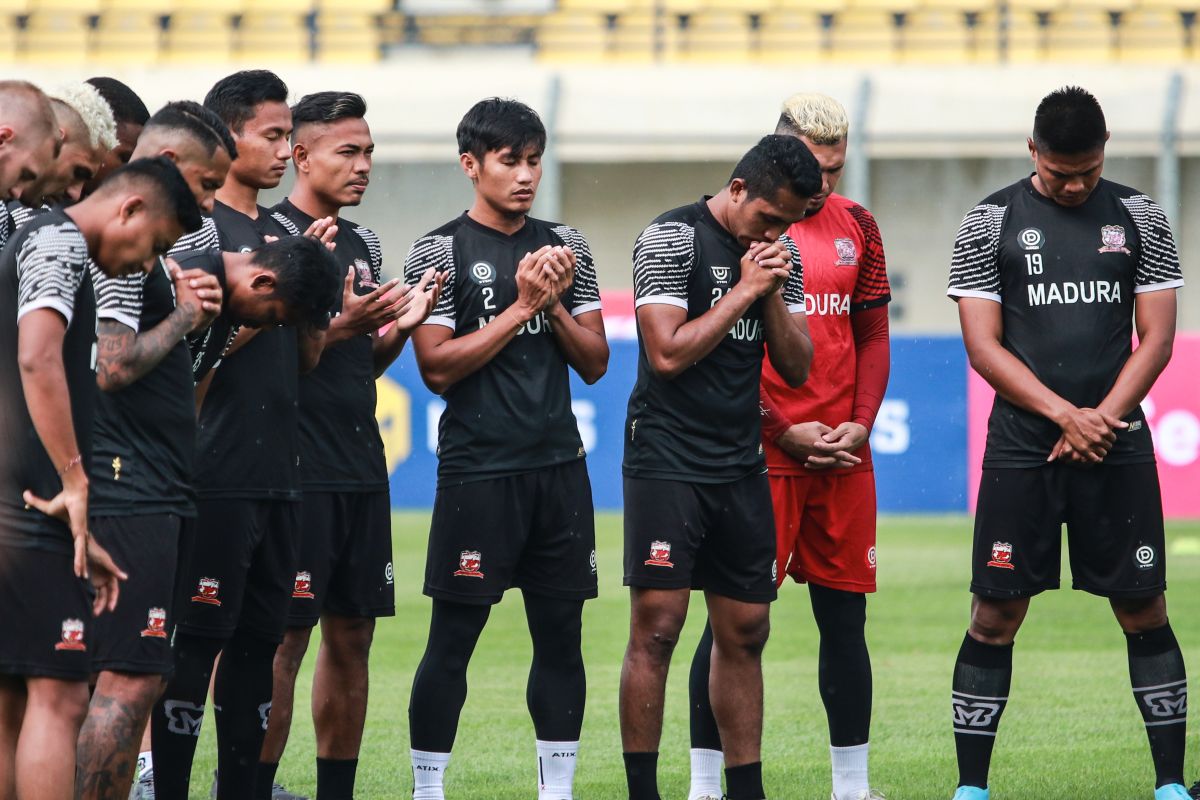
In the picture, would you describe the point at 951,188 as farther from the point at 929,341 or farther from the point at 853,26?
the point at 929,341

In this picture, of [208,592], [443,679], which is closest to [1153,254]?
[443,679]

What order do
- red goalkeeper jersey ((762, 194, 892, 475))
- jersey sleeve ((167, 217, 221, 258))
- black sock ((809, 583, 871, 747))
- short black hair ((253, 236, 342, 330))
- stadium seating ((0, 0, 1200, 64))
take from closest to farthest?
short black hair ((253, 236, 342, 330)), jersey sleeve ((167, 217, 221, 258)), black sock ((809, 583, 871, 747)), red goalkeeper jersey ((762, 194, 892, 475)), stadium seating ((0, 0, 1200, 64))

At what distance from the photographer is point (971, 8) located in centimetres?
2138

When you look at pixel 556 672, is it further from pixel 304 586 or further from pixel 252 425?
pixel 252 425

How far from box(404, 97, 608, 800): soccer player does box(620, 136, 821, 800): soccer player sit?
196mm

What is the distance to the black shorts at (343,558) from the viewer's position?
195 inches

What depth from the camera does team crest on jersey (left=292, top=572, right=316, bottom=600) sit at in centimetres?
496

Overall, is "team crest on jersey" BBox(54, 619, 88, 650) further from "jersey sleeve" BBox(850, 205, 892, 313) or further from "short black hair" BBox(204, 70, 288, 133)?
"jersey sleeve" BBox(850, 205, 892, 313)

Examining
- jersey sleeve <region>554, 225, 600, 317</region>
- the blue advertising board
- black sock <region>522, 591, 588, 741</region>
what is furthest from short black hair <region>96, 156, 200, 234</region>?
the blue advertising board

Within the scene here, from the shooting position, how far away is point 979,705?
523 centimetres

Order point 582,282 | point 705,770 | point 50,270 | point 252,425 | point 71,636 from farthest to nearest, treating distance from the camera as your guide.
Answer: point 705,770
point 582,282
point 252,425
point 71,636
point 50,270

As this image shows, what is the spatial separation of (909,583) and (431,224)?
10492 mm

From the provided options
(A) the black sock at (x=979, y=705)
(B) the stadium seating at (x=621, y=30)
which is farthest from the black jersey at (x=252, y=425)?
(B) the stadium seating at (x=621, y=30)

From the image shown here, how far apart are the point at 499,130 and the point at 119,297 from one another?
5.26 feet
